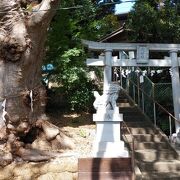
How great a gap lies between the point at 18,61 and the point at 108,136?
9.32 ft

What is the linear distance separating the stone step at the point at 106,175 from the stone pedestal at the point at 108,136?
1.96ft

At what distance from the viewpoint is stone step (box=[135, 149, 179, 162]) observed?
9.91 meters

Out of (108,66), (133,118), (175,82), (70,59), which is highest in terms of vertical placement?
(70,59)

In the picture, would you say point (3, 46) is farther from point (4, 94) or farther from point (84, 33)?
point (84, 33)

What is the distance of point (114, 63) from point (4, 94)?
4.01m

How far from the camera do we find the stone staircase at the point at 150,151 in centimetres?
903

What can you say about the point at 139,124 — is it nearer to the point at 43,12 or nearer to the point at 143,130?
the point at 143,130

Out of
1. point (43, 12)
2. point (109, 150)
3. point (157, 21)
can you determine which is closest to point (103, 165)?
point (109, 150)

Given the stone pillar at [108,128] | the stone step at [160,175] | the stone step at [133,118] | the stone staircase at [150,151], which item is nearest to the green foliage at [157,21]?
the stone staircase at [150,151]

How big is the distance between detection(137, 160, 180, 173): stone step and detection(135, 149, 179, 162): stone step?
356 millimetres

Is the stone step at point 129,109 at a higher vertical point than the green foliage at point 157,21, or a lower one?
lower

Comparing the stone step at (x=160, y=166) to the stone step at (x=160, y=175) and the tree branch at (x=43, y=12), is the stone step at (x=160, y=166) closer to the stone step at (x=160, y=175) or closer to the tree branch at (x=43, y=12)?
the stone step at (x=160, y=175)

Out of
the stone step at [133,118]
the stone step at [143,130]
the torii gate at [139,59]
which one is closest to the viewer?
the torii gate at [139,59]

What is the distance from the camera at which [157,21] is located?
45.9 ft
